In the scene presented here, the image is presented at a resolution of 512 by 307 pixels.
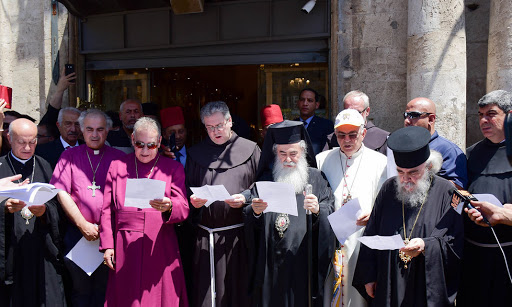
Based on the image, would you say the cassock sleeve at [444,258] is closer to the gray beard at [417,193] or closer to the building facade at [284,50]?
the gray beard at [417,193]

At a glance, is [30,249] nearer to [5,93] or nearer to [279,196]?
[5,93]

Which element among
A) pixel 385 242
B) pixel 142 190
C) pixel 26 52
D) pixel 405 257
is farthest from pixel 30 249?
pixel 26 52

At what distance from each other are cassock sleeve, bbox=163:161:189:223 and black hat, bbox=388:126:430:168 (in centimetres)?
173

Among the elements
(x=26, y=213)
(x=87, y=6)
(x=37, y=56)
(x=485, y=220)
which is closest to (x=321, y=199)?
(x=485, y=220)

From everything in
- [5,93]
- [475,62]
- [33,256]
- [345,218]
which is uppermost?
[475,62]

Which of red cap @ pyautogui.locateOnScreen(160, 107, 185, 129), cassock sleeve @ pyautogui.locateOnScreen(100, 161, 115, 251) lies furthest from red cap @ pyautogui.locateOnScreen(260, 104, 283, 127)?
cassock sleeve @ pyautogui.locateOnScreen(100, 161, 115, 251)

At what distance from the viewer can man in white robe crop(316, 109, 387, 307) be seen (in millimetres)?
3453

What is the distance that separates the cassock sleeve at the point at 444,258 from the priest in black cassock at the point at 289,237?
0.78 meters

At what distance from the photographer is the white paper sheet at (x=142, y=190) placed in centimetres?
325

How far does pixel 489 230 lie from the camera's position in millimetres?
3086

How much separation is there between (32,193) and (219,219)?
1.47 metres

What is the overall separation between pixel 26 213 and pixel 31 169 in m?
0.42

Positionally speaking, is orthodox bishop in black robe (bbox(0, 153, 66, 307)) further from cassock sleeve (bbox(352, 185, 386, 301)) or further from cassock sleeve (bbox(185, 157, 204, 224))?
cassock sleeve (bbox(352, 185, 386, 301))

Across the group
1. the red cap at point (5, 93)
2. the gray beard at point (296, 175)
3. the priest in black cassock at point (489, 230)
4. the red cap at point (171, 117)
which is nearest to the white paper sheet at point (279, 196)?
the gray beard at point (296, 175)
